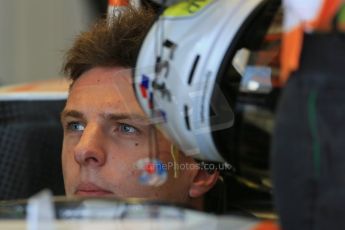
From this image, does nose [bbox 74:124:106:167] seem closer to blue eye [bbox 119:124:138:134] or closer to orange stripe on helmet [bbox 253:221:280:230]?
blue eye [bbox 119:124:138:134]

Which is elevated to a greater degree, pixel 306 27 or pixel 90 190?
pixel 306 27

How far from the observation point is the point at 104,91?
993 millimetres

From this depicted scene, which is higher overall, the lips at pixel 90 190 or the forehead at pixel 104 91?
the forehead at pixel 104 91

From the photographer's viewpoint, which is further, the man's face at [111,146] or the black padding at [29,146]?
the black padding at [29,146]

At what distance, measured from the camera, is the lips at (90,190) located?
953 millimetres

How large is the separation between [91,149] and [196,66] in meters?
0.28

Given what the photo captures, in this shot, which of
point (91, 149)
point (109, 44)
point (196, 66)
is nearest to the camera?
point (196, 66)

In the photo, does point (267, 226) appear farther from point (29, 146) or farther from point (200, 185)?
point (29, 146)

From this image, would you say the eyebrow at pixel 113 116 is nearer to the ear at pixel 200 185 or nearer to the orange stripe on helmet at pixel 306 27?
the ear at pixel 200 185

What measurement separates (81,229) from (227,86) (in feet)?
0.78

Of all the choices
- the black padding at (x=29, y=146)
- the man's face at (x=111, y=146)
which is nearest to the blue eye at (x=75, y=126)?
the man's face at (x=111, y=146)

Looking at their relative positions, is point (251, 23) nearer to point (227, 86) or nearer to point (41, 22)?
point (227, 86)

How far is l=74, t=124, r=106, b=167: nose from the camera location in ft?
3.13

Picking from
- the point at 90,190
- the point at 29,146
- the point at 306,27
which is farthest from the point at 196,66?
the point at 29,146
